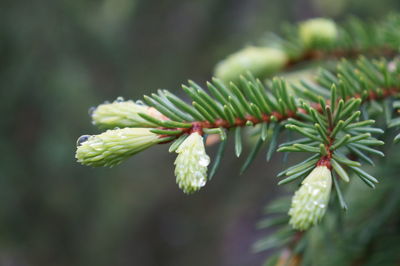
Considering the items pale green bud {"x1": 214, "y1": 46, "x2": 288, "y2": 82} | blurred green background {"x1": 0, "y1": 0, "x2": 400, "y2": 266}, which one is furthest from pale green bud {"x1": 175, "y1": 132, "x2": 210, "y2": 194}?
blurred green background {"x1": 0, "y1": 0, "x2": 400, "y2": 266}

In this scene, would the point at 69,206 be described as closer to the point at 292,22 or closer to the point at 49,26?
the point at 49,26

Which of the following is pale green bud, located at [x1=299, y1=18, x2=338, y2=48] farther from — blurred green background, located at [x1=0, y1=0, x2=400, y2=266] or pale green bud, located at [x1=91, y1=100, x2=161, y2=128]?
blurred green background, located at [x1=0, y1=0, x2=400, y2=266]

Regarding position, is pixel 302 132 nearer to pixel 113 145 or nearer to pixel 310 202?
pixel 310 202

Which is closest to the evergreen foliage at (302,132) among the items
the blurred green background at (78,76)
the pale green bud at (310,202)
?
the pale green bud at (310,202)

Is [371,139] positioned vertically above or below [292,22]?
below

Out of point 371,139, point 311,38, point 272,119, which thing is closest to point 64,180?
point 311,38

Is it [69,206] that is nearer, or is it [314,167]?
[314,167]

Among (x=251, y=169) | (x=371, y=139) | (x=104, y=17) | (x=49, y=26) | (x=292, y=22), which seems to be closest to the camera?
(x=371, y=139)
